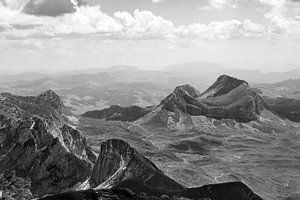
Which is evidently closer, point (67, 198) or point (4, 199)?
point (67, 198)

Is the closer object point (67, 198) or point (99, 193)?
point (67, 198)

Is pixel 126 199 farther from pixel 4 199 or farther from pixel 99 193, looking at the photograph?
pixel 4 199

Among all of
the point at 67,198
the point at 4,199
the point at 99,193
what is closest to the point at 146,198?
the point at 99,193

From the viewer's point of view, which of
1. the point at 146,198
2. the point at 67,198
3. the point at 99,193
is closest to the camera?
the point at 67,198

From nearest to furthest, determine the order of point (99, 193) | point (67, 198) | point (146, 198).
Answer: point (67, 198) < point (99, 193) < point (146, 198)

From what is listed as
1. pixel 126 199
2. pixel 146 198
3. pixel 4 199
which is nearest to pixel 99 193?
pixel 126 199

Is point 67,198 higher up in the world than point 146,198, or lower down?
higher up

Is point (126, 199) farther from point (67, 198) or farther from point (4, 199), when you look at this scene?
point (4, 199)

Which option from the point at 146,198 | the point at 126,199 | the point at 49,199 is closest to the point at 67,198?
the point at 49,199
